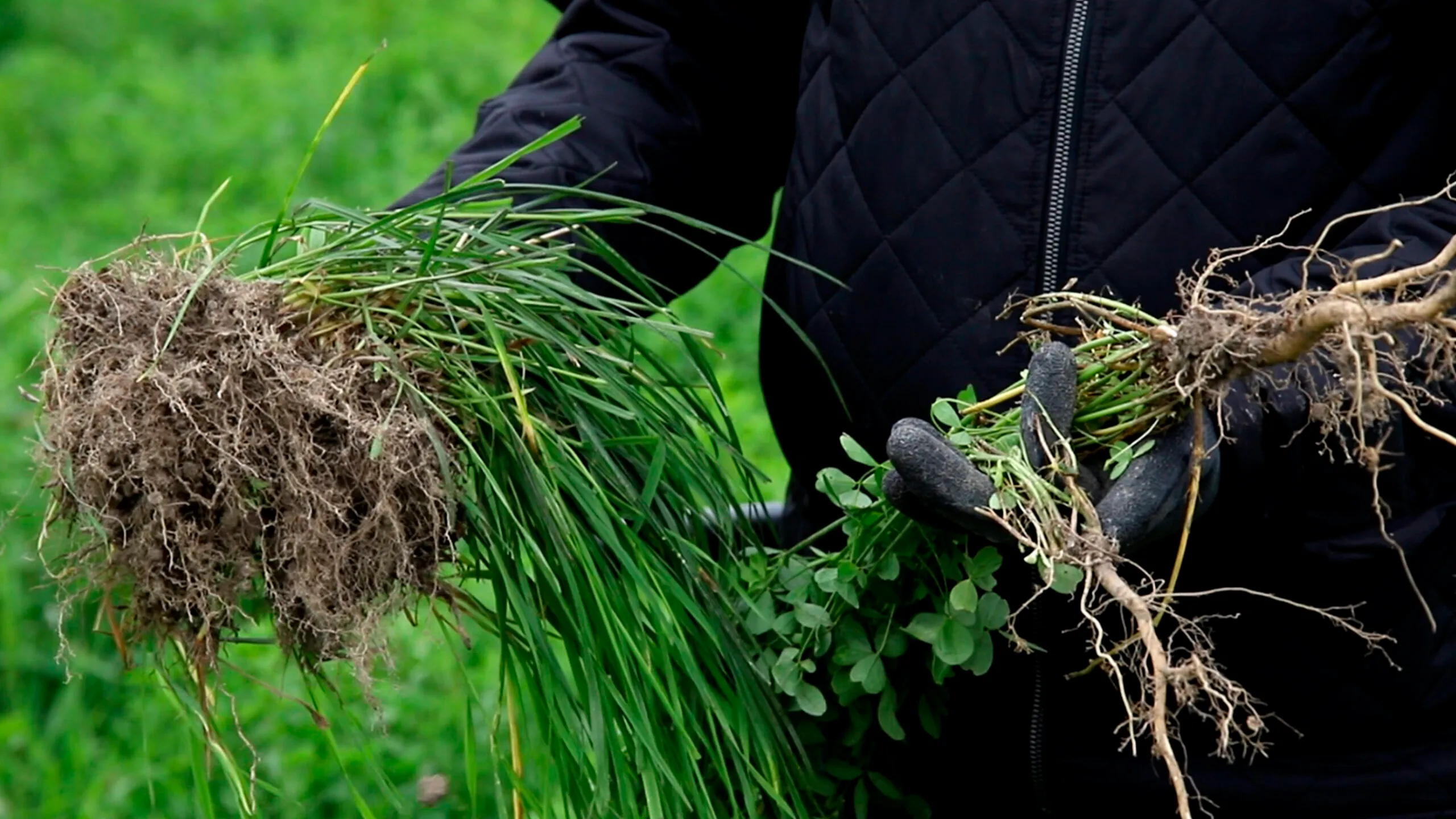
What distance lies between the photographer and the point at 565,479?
1234 mm

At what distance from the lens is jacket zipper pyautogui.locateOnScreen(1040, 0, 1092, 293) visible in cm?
129

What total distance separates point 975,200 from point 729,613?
0.40 metres

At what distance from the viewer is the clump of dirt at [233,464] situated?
1.14 meters

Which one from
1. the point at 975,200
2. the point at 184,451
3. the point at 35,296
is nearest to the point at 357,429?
the point at 184,451

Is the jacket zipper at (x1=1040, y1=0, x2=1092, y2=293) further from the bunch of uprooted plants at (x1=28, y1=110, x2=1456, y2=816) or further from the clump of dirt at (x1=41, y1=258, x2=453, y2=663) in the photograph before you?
the clump of dirt at (x1=41, y1=258, x2=453, y2=663)

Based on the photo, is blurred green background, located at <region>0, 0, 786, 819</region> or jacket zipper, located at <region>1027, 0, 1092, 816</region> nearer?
jacket zipper, located at <region>1027, 0, 1092, 816</region>

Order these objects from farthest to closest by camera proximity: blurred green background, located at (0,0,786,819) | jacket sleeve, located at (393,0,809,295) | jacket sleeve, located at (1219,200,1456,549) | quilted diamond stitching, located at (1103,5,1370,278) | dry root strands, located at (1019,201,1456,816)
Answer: blurred green background, located at (0,0,786,819) → jacket sleeve, located at (393,0,809,295) → quilted diamond stitching, located at (1103,5,1370,278) → jacket sleeve, located at (1219,200,1456,549) → dry root strands, located at (1019,201,1456,816)

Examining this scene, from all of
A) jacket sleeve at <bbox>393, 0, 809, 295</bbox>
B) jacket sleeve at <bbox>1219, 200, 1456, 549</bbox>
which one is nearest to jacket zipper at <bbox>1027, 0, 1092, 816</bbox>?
jacket sleeve at <bbox>1219, 200, 1456, 549</bbox>

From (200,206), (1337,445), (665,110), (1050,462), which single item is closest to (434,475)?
(1050,462)

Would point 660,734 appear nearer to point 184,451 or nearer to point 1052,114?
point 184,451

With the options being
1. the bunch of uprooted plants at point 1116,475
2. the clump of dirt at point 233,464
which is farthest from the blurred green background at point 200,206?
the bunch of uprooted plants at point 1116,475

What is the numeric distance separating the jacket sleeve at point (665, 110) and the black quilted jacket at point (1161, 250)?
0.10 metres

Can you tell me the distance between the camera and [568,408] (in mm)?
1271

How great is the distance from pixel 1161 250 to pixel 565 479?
0.51 m
